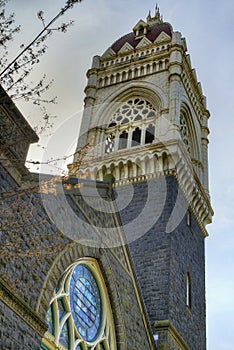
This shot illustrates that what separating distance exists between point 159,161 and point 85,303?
37.4 feet

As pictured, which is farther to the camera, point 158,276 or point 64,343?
point 158,276

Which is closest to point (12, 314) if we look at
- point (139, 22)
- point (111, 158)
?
point (111, 158)

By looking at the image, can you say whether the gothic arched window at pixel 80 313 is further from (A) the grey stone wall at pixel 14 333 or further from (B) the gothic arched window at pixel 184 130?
(B) the gothic arched window at pixel 184 130

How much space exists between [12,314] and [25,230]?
167 centimetres

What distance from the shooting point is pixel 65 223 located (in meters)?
11.4

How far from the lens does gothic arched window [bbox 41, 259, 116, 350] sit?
10539mm

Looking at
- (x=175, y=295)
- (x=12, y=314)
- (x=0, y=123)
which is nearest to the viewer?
(x=12, y=314)

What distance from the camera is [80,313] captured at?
11.7 metres

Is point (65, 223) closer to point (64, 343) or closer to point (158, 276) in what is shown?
→ point (64, 343)

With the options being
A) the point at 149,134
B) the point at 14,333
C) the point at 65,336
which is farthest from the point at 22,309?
the point at 149,134

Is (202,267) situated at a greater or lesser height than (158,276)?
greater

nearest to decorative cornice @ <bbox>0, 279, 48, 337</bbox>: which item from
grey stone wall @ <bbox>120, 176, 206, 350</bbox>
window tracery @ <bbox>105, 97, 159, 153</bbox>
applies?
grey stone wall @ <bbox>120, 176, 206, 350</bbox>

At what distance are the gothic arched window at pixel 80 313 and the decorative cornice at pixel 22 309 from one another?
0.76 metres

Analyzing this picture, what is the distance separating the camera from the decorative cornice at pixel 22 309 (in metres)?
8.50
